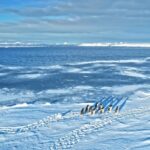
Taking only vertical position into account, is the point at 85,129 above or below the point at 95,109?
below

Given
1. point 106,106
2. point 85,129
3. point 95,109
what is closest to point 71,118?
point 95,109

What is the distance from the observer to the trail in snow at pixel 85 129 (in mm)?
14469

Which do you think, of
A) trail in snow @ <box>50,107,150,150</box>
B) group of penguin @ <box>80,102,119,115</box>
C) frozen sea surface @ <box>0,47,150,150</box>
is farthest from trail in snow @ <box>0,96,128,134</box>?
trail in snow @ <box>50,107,150,150</box>

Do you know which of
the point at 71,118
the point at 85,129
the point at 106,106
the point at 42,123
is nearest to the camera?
the point at 85,129

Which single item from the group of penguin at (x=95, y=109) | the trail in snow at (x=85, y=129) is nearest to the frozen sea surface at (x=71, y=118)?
the trail in snow at (x=85, y=129)

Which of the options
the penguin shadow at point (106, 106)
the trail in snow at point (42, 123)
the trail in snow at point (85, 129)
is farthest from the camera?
the penguin shadow at point (106, 106)

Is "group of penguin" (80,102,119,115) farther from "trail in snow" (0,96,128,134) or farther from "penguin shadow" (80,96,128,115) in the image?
"trail in snow" (0,96,128,134)

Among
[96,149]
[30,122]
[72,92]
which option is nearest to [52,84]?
[72,92]

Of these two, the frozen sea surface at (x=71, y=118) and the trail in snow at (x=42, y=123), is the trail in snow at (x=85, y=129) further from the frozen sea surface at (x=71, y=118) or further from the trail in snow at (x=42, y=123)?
the trail in snow at (x=42, y=123)

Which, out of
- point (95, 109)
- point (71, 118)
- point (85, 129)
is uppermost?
point (95, 109)

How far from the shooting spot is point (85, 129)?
1672cm

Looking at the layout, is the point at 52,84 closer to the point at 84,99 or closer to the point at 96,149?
the point at 84,99

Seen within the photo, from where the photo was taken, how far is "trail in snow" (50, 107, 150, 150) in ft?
47.5

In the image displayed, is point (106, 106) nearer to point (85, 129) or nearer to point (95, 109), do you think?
point (95, 109)
